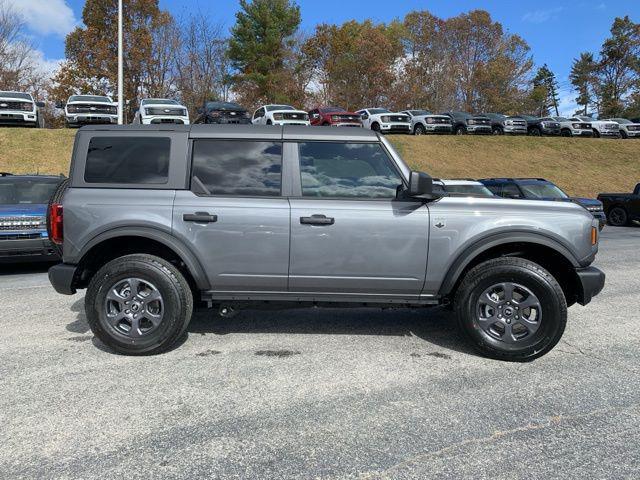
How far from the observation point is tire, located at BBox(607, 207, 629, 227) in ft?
53.9

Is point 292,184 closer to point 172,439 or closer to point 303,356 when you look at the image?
point 303,356

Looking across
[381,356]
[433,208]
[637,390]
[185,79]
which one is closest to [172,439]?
[381,356]

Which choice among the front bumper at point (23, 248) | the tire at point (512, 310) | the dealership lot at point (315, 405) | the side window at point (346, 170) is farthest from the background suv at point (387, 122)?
the tire at point (512, 310)

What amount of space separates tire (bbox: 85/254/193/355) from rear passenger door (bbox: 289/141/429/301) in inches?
38.9

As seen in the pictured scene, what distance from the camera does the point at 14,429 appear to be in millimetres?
2939

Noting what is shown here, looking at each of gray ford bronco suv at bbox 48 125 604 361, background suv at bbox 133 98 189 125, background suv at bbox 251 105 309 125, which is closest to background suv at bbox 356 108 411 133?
background suv at bbox 251 105 309 125

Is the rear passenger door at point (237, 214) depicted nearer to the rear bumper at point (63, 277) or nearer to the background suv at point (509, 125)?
the rear bumper at point (63, 277)

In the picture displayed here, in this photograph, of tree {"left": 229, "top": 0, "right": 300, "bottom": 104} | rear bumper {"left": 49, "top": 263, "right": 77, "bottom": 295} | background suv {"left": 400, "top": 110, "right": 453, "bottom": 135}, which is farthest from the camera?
tree {"left": 229, "top": 0, "right": 300, "bottom": 104}

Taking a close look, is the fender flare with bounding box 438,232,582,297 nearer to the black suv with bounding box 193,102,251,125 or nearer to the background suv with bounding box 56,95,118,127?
the black suv with bounding box 193,102,251,125

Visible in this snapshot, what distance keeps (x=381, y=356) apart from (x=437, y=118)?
26.2 m

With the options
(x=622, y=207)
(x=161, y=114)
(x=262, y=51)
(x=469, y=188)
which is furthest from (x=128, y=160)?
(x=262, y=51)

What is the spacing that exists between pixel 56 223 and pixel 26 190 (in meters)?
5.18

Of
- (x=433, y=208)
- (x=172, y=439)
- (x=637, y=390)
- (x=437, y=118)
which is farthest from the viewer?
(x=437, y=118)

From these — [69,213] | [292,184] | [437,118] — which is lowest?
[69,213]
